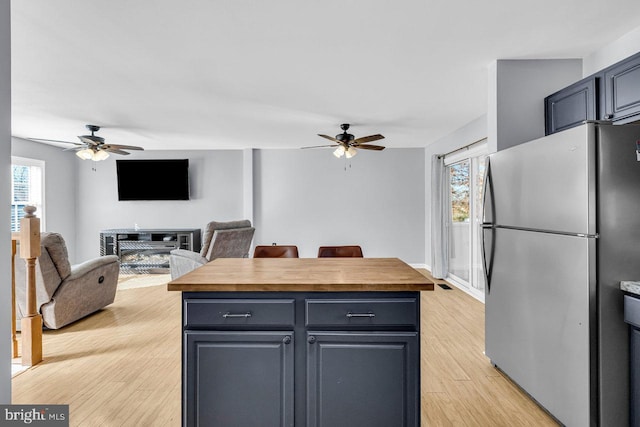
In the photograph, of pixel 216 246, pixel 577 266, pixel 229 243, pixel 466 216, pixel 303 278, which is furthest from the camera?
pixel 466 216

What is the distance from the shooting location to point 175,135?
5.55m

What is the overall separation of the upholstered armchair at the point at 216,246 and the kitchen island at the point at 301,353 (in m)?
2.96

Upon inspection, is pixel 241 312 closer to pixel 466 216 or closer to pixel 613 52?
pixel 613 52

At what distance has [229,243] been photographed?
457 cm

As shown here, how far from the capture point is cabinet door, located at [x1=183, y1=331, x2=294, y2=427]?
152 cm

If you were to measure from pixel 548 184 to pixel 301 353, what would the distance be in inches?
66.7

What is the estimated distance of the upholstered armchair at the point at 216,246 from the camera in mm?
4402

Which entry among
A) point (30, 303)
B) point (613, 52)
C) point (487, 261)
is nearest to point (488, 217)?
point (487, 261)

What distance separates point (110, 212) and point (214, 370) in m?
6.56

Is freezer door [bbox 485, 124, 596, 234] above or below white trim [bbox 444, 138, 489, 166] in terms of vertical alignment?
below

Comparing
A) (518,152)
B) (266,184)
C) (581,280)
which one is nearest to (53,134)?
(266,184)

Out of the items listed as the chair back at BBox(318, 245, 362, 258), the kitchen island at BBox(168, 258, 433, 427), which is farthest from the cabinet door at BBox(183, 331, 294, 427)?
the chair back at BBox(318, 245, 362, 258)

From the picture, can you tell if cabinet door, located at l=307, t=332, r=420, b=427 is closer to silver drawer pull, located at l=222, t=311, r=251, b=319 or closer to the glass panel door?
silver drawer pull, located at l=222, t=311, r=251, b=319

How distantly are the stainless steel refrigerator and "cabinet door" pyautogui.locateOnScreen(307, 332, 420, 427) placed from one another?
0.96m
